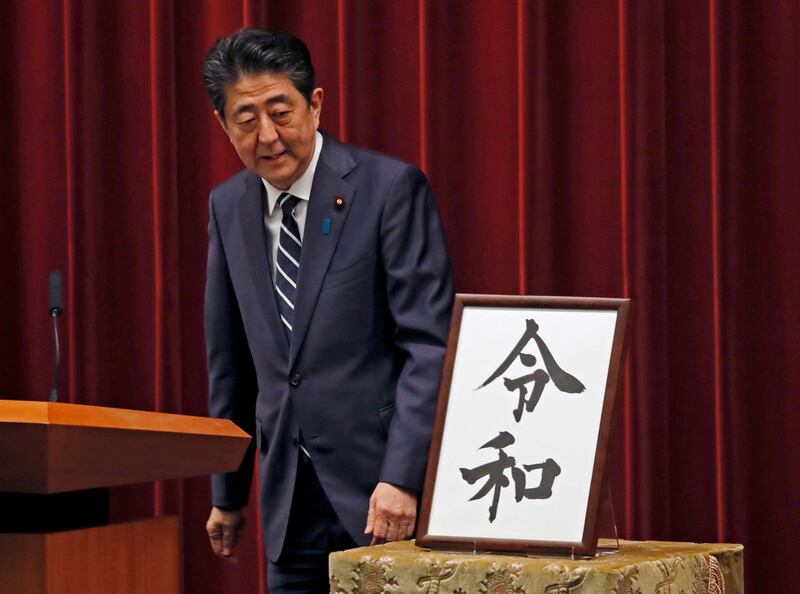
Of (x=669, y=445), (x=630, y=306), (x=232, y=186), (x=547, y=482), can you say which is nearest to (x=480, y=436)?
(x=547, y=482)

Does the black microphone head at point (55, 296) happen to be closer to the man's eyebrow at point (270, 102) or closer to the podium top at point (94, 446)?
the man's eyebrow at point (270, 102)

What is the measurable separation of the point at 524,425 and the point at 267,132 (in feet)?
2.34

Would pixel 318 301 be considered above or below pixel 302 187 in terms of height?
below

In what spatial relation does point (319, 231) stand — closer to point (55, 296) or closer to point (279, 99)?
point (279, 99)

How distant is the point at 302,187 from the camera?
1818 mm

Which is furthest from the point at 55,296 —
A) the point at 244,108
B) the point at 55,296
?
the point at 244,108

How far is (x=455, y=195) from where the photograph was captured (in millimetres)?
2553

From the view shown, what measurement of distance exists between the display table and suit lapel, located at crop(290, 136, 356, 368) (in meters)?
0.54

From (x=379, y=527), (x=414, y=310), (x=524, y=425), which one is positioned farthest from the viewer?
(x=414, y=310)

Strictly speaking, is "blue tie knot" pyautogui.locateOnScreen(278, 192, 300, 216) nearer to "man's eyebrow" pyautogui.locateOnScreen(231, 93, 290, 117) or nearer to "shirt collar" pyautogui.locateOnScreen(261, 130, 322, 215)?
"shirt collar" pyautogui.locateOnScreen(261, 130, 322, 215)

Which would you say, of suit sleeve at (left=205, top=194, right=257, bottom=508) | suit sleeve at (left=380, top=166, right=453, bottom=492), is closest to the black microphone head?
suit sleeve at (left=205, top=194, right=257, bottom=508)

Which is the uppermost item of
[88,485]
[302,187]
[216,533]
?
[302,187]

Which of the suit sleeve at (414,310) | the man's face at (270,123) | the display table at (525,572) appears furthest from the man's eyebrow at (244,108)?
the display table at (525,572)

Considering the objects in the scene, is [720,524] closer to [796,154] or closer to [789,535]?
[789,535]
